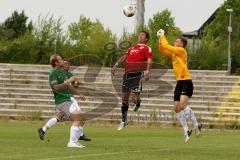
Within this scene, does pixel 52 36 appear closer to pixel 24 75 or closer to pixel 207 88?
pixel 24 75

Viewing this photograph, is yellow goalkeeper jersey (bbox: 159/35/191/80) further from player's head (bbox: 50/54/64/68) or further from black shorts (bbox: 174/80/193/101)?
player's head (bbox: 50/54/64/68)

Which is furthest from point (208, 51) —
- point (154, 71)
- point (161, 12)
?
point (161, 12)

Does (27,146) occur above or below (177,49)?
below

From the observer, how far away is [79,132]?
16.6m

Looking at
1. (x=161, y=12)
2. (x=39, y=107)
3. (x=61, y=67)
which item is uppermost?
(x=161, y=12)

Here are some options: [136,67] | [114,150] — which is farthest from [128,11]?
[114,150]

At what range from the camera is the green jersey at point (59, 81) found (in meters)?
17.1

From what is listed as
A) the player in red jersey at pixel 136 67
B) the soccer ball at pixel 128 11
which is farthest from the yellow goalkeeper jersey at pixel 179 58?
the soccer ball at pixel 128 11

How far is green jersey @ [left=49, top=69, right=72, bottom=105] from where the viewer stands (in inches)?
672

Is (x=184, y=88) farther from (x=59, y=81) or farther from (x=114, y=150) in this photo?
(x=114, y=150)

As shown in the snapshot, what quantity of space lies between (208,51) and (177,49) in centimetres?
2466

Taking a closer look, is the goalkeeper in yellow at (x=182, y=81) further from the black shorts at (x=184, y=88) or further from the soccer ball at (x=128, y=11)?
the soccer ball at (x=128, y=11)

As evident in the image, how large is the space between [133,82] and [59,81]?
5692mm

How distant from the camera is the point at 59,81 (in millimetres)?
17047
